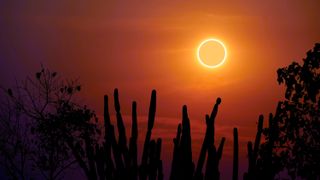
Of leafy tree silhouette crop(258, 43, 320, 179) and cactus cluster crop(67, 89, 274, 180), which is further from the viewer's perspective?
leafy tree silhouette crop(258, 43, 320, 179)

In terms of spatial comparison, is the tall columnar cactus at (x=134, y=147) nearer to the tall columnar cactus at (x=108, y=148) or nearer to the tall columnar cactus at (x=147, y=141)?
the tall columnar cactus at (x=147, y=141)

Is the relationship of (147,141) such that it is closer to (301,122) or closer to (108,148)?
(108,148)

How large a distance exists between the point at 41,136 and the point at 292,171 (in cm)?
1548

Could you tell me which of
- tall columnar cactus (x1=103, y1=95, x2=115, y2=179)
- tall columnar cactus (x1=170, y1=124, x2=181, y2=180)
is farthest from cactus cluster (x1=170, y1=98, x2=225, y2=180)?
tall columnar cactus (x1=103, y1=95, x2=115, y2=179)

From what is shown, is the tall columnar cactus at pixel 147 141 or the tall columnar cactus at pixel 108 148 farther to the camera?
the tall columnar cactus at pixel 108 148

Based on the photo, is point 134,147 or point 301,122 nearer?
point 134,147

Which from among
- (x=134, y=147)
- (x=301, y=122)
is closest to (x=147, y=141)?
(x=134, y=147)

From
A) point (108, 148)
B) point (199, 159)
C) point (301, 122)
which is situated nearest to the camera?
point (199, 159)

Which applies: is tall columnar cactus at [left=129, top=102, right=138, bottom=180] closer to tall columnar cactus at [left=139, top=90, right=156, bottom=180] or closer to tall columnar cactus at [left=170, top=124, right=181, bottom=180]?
Result: tall columnar cactus at [left=139, top=90, right=156, bottom=180]

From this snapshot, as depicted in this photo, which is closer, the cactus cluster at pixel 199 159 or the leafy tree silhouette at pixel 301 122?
the cactus cluster at pixel 199 159

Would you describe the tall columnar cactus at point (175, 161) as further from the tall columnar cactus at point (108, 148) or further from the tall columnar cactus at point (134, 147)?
the tall columnar cactus at point (108, 148)

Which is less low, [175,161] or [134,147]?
[134,147]

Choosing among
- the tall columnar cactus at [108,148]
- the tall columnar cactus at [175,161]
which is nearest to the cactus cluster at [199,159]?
the tall columnar cactus at [175,161]

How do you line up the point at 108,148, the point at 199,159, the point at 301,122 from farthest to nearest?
the point at 301,122
the point at 108,148
the point at 199,159
